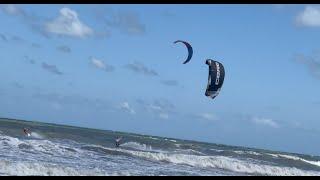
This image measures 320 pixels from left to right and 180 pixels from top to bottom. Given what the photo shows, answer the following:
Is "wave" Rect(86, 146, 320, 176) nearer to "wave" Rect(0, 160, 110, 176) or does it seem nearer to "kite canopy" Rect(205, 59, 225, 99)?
"kite canopy" Rect(205, 59, 225, 99)

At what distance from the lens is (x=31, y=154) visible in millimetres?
20609

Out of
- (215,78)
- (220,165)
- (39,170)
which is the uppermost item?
(215,78)

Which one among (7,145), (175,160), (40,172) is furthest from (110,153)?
(40,172)

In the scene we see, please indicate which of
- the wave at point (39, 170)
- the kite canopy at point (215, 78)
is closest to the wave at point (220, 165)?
the kite canopy at point (215, 78)

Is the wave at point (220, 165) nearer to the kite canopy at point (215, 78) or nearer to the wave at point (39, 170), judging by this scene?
the kite canopy at point (215, 78)

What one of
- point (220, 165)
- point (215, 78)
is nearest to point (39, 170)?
point (215, 78)

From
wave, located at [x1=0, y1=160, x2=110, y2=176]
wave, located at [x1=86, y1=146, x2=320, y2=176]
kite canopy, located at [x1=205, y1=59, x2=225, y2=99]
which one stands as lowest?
wave, located at [x1=0, y1=160, x2=110, y2=176]

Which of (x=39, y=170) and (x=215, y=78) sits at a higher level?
(x=215, y=78)

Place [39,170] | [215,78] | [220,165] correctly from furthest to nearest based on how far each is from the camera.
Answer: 1. [220,165]
2. [215,78]
3. [39,170]

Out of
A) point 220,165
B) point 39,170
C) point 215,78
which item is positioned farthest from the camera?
point 220,165

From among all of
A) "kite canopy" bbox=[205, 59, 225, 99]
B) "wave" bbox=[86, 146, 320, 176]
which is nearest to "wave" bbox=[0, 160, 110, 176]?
"kite canopy" bbox=[205, 59, 225, 99]

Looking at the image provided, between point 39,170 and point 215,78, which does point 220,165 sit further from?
point 39,170
